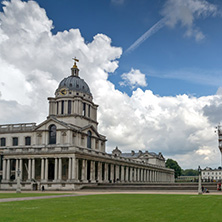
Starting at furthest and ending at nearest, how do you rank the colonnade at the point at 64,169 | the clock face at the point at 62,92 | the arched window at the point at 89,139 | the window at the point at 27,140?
the clock face at the point at 62,92, the arched window at the point at 89,139, the window at the point at 27,140, the colonnade at the point at 64,169

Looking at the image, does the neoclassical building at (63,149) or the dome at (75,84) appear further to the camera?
the dome at (75,84)

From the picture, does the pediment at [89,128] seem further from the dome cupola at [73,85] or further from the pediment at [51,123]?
the dome cupola at [73,85]

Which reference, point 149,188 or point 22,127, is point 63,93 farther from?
point 149,188

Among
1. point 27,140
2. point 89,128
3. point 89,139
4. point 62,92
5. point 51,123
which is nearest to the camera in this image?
point 51,123

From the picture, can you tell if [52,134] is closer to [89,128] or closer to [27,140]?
[27,140]

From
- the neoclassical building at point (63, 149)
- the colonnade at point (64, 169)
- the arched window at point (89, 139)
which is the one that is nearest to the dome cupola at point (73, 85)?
the neoclassical building at point (63, 149)

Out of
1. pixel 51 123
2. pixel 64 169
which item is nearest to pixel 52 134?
pixel 51 123

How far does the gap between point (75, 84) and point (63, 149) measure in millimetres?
28477

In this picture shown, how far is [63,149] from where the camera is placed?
84188 mm

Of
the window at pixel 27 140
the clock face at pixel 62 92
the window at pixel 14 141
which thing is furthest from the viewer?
the clock face at pixel 62 92

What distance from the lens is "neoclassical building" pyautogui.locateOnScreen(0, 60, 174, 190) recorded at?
83.7 m

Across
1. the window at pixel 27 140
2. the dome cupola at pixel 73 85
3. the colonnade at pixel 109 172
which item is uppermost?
the dome cupola at pixel 73 85

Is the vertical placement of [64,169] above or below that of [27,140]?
below

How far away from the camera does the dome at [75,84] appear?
10619 centimetres
